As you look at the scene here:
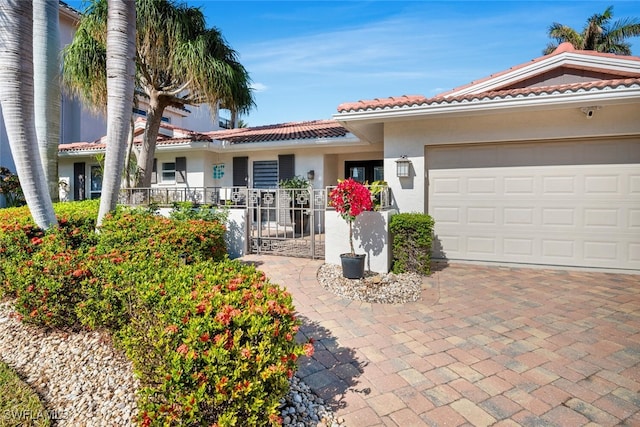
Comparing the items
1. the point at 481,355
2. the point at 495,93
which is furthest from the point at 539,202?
the point at 481,355

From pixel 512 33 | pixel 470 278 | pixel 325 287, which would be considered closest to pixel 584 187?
pixel 470 278

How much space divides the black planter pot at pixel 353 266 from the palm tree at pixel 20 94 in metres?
5.36

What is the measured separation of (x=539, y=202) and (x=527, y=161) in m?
0.96

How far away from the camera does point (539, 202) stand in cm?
718

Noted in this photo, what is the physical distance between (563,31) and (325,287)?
82.7 ft

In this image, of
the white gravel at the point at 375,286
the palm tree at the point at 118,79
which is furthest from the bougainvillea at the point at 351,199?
the palm tree at the point at 118,79

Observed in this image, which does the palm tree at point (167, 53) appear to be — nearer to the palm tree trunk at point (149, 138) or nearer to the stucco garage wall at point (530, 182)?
the palm tree trunk at point (149, 138)

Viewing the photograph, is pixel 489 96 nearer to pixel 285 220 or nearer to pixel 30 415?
pixel 285 220

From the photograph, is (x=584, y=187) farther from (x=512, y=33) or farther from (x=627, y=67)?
(x=512, y=33)

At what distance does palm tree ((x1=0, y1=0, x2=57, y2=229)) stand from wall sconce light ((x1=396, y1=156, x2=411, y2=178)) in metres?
7.05

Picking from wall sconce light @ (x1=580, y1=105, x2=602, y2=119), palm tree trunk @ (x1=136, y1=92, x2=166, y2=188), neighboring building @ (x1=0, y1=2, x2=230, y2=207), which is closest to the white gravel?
wall sconce light @ (x1=580, y1=105, x2=602, y2=119)

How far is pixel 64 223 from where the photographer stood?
6.18 metres

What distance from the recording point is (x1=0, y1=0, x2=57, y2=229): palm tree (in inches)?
207

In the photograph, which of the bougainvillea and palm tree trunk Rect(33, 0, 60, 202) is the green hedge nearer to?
the bougainvillea
